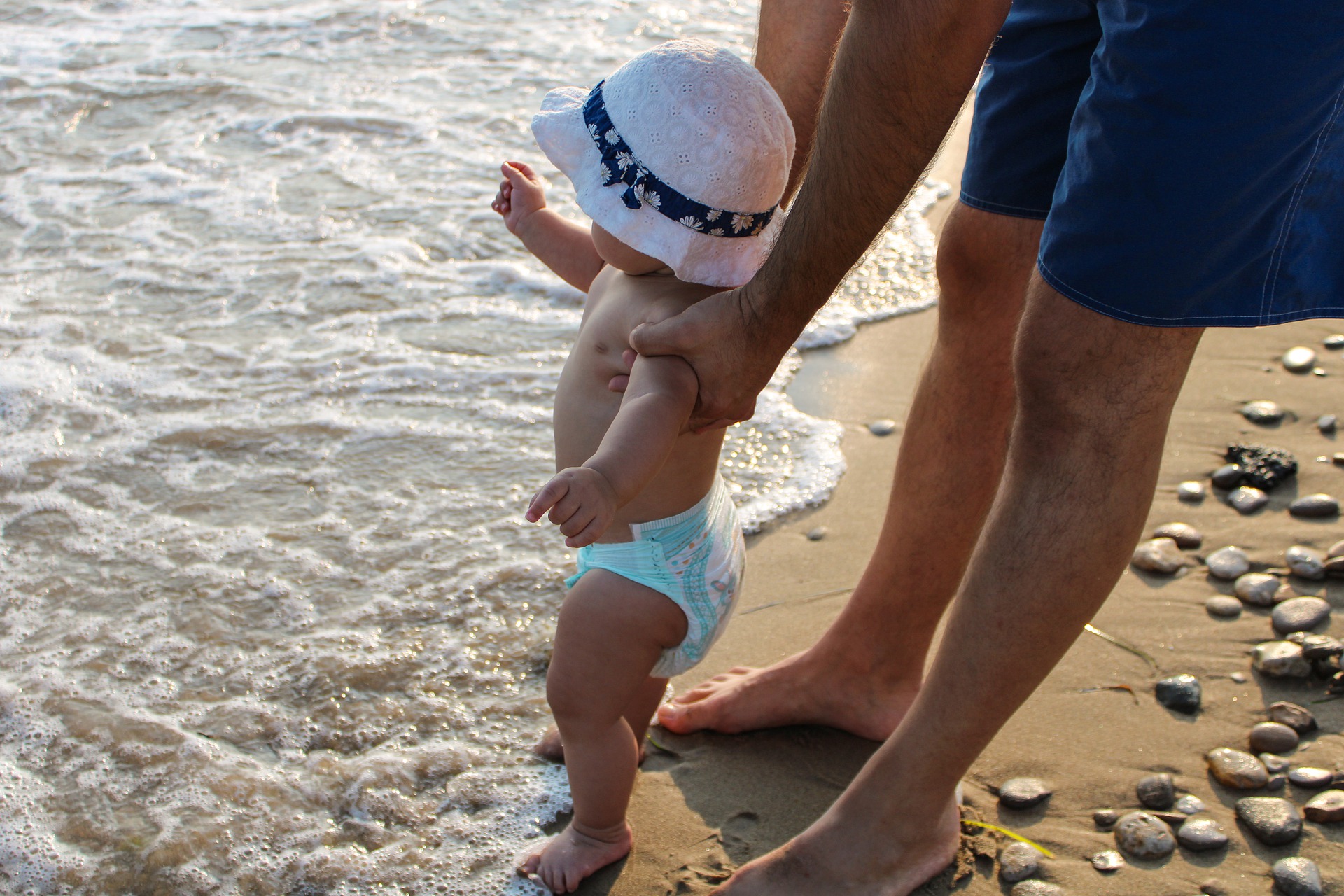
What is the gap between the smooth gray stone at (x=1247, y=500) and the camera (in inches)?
123

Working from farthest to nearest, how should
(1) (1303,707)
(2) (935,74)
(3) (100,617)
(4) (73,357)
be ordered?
(4) (73,357) < (3) (100,617) < (1) (1303,707) < (2) (935,74)

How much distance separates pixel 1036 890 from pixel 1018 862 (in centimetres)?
7

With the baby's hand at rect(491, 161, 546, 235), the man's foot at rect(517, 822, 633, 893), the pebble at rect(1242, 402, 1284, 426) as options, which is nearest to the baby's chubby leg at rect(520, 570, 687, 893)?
the man's foot at rect(517, 822, 633, 893)

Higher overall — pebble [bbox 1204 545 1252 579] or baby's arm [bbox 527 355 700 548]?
baby's arm [bbox 527 355 700 548]

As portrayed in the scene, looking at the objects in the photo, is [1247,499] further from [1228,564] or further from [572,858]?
[572,858]

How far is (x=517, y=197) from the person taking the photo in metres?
2.32

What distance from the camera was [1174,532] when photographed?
3041 millimetres

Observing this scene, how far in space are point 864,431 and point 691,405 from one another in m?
1.84

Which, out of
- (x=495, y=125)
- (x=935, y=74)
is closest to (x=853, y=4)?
(x=935, y=74)

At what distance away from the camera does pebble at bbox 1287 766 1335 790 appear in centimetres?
224

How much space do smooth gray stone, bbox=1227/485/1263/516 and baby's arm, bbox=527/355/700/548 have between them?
77.6 inches

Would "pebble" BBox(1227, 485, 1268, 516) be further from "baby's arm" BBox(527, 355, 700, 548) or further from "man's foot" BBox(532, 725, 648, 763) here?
"baby's arm" BBox(527, 355, 700, 548)

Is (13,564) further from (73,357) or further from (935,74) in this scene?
(935,74)

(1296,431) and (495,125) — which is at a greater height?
(1296,431)
